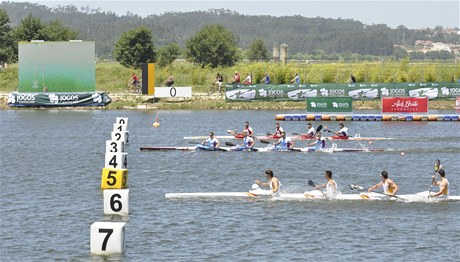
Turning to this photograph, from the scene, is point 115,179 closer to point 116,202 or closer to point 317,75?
point 116,202

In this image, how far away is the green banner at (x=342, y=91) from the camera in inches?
3130

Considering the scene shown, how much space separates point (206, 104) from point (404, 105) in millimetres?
18457

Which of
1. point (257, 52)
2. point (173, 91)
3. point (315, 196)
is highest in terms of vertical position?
point (257, 52)

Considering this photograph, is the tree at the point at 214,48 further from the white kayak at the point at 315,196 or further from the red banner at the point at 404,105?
the white kayak at the point at 315,196

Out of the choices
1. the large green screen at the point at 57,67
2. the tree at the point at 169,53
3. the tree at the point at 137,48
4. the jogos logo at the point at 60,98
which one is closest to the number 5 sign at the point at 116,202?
the large green screen at the point at 57,67

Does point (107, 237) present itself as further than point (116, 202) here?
No

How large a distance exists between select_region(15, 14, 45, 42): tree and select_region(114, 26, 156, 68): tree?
32.3 ft

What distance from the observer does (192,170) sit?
47375 mm

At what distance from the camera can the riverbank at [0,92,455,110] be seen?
80.8 metres

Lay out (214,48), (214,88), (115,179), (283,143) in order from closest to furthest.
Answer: (115,179) → (283,143) → (214,88) → (214,48)

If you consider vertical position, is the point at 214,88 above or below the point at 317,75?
below

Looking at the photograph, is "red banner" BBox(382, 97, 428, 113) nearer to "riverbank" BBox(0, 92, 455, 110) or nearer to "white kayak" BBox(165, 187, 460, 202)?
"riverbank" BBox(0, 92, 455, 110)

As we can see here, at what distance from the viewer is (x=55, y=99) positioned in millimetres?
80062

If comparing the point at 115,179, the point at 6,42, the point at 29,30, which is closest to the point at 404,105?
the point at 115,179
